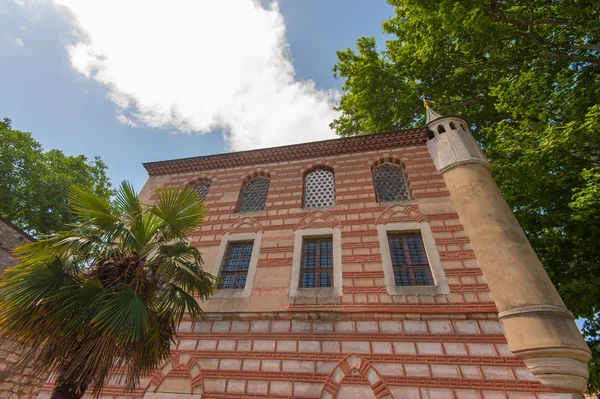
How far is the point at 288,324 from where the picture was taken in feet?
20.8

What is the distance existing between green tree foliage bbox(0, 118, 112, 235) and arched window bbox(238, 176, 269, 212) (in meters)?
13.0

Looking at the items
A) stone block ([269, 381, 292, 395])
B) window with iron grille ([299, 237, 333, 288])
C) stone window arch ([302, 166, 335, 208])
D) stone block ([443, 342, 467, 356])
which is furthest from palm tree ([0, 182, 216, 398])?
stone block ([443, 342, 467, 356])

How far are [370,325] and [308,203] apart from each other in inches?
165

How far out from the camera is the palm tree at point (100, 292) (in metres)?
3.89

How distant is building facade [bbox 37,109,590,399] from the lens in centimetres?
519

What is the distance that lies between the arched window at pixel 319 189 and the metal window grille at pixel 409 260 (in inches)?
92.5

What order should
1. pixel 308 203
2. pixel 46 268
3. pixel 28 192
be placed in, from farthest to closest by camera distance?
pixel 28 192
pixel 308 203
pixel 46 268

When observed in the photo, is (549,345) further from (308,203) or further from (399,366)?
(308,203)

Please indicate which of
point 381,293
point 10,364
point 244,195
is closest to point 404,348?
point 381,293

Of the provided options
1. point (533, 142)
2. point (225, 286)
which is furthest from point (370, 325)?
point (533, 142)

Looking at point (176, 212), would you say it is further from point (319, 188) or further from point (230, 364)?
point (319, 188)

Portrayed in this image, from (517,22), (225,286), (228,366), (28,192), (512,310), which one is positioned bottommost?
(228,366)

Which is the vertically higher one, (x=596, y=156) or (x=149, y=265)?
(x=596, y=156)

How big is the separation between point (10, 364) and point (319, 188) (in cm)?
1042
